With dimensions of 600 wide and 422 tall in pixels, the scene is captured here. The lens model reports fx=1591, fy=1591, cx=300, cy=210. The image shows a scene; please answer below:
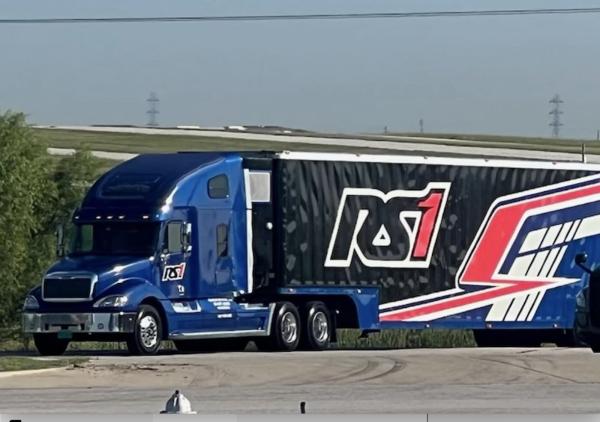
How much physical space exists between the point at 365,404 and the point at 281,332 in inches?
385

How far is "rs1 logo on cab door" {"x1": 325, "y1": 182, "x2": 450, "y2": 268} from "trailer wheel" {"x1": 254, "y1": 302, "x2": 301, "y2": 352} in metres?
1.17

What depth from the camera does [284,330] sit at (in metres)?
28.6

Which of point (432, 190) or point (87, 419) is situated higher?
point (432, 190)

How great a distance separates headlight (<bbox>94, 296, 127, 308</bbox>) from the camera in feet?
87.7

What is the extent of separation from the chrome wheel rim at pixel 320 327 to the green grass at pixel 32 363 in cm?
500

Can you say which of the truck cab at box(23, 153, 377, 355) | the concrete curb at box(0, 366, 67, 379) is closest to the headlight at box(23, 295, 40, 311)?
the truck cab at box(23, 153, 377, 355)

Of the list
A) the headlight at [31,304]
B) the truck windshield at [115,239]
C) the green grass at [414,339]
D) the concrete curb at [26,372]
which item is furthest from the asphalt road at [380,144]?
the concrete curb at [26,372]

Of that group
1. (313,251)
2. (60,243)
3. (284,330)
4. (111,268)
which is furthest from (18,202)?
(111,268)

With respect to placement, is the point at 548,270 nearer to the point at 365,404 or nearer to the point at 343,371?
the point at 343,371

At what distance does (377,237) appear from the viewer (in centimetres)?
2995

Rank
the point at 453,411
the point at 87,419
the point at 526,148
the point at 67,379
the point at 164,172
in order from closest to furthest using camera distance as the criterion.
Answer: the point at 87,419
the point at 453,411
the point at 67,379
the point at 164,172
the point at 526,148

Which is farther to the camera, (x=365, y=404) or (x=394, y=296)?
(x=394, y=296)

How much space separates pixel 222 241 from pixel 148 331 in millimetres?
2276

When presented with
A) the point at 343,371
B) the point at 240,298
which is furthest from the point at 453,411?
the point at 240,298
